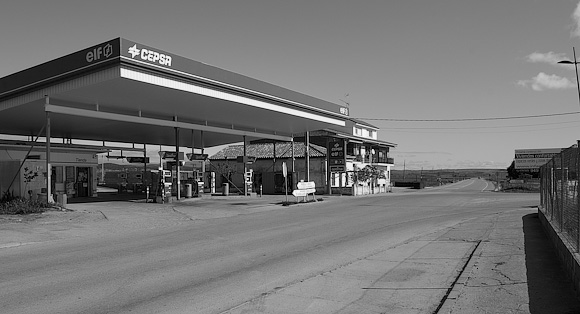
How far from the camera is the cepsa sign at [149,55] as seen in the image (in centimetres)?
1955

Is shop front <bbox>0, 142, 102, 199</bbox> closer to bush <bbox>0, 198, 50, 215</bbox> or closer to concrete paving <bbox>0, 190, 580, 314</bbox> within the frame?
bush <bbox>0, 198, 50, 215</bbox>

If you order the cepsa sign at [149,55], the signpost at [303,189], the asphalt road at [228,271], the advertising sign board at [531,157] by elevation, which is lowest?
the asphalt road at [228,271]

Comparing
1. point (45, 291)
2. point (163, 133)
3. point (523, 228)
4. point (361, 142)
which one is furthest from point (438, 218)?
point (361, 142)

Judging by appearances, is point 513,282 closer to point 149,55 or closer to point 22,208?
point 149,55

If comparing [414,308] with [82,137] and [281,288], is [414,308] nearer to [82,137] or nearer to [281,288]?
[281,288]

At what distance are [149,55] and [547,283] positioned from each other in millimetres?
17244

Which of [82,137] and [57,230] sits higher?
[82,137]

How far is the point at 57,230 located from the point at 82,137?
27978 millimetres

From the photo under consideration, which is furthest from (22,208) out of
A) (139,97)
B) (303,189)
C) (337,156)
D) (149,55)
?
(337,156)

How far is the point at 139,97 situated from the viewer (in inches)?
935

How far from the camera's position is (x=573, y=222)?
8.18m

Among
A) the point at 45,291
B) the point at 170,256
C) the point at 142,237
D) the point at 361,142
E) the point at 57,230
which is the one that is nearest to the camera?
the point at 45,291

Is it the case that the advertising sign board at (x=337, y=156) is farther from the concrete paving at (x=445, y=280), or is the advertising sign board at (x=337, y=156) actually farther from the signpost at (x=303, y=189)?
the concrete paving at (x=445, y=280)

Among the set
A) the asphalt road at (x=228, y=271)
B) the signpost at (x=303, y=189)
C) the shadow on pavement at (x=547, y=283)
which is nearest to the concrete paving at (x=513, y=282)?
the shadow on pavement at (x=547, y=283)
